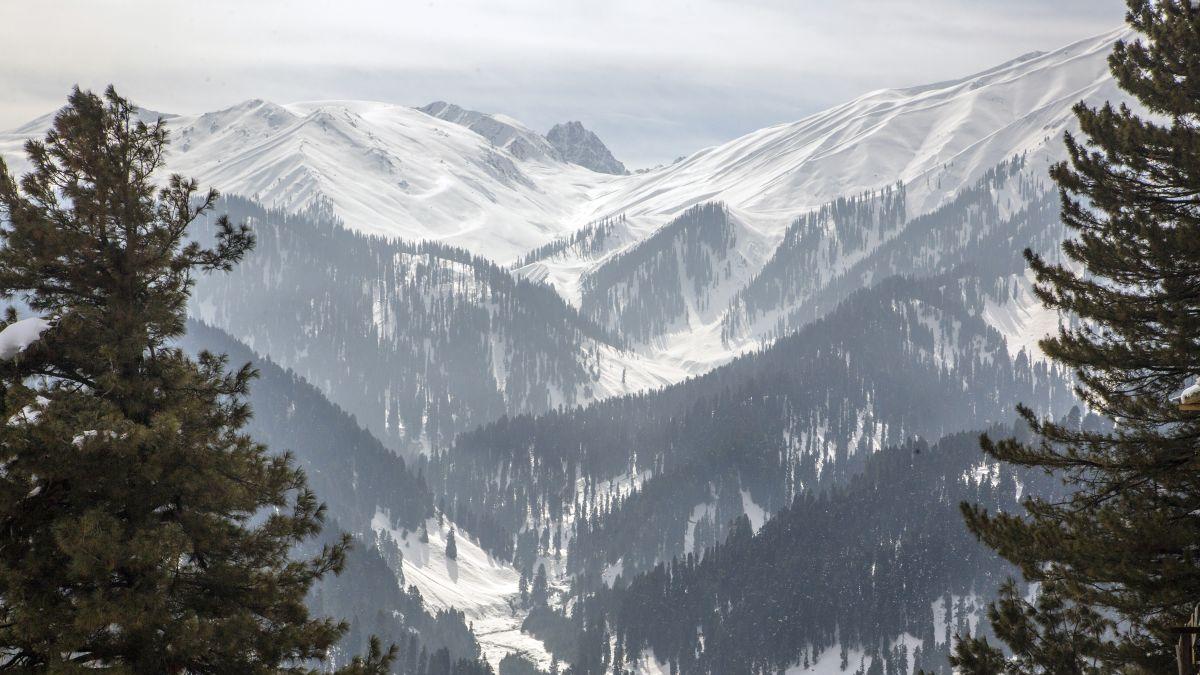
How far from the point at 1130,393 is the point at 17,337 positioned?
21453mm

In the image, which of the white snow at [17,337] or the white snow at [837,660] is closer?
the white snow at [17,337]

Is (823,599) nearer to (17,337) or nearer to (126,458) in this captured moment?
(126,458)

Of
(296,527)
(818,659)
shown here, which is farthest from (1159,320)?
(818,659)

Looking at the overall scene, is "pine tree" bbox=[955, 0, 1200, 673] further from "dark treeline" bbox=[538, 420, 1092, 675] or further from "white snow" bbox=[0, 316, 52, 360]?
"dark treeline" bbox=[538, 420, 1092, 675]

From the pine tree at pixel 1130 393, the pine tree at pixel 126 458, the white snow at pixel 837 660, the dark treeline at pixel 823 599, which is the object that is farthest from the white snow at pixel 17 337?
the white snow at pixel 837 660

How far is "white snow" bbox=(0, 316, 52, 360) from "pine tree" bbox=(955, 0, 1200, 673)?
18469 mm

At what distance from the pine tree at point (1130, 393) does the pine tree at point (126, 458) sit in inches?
534

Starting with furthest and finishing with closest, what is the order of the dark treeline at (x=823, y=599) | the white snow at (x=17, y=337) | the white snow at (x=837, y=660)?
the dark treeline at (x=823, y=599)
the white snow at (x=837, y=660)
the white snow at (x=17, y=337)

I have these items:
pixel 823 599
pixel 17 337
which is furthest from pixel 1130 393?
pixel 823 599

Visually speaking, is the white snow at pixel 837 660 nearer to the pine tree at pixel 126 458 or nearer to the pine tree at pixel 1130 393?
the pine tree at pixel 1130 393

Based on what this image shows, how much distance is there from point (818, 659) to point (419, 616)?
76.5 meters

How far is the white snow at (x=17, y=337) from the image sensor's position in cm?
1689

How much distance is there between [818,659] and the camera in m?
167

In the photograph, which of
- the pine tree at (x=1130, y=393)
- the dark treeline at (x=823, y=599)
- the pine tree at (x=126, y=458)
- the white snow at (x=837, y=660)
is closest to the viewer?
the pine tree at (x=126, y=458)
